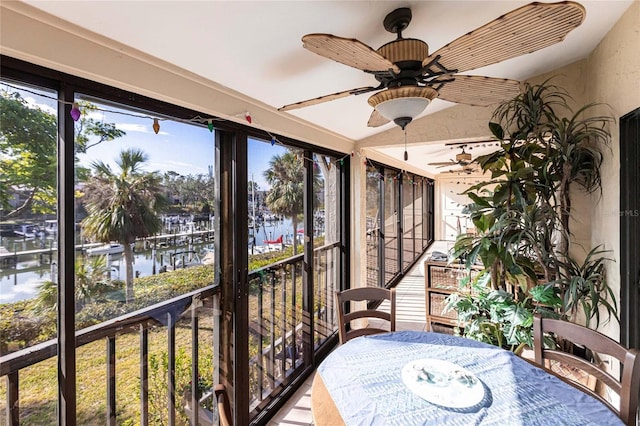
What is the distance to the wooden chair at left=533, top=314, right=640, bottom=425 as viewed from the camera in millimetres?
1184

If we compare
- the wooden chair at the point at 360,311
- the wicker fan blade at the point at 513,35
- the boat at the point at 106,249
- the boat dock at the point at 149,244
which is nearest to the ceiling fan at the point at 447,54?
the wicker fan blade at the point at 513,35

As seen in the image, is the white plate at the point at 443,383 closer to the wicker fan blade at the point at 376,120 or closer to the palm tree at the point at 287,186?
the wicker fan blade at the point at 376,120

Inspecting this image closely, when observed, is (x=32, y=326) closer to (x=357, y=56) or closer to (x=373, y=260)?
(x=357, y=56)

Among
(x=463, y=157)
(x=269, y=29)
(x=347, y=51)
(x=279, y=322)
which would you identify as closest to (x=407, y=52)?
(x=347, y=51)

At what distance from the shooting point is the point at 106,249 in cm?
134

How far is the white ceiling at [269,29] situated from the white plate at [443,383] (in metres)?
1.57

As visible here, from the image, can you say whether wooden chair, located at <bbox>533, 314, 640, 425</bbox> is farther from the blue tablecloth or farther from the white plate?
the white plate

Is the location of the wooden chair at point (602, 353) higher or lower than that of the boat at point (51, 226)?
lower

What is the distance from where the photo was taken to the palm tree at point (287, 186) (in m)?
2.38

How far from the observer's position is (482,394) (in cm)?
117

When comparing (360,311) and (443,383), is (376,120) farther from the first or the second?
(443,383)

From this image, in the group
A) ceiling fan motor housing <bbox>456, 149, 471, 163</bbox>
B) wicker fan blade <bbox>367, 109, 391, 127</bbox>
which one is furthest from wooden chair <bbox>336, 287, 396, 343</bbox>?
ceiling fan motor housing <bbox>456, 149, 471, 163</bbox>

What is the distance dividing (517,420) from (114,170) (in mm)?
1883

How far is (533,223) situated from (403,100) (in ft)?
5.61
